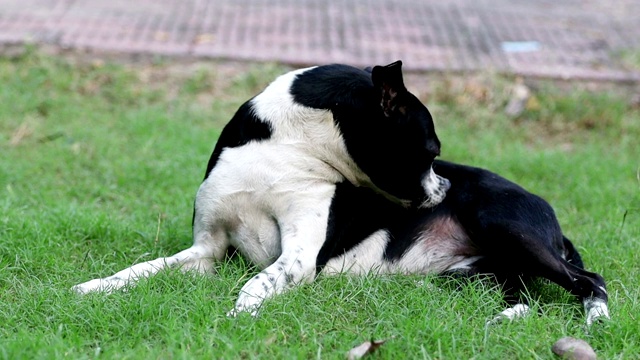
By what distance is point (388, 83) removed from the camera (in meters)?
3.64

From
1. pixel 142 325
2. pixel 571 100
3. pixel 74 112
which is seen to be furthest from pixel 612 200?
pixel 74 112

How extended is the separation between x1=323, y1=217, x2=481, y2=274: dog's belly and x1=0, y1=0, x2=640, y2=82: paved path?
3.37 meters

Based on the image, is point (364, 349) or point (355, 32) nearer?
point (364, 349)

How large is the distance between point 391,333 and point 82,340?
109 centimetres

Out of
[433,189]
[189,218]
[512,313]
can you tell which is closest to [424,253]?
[433,189]

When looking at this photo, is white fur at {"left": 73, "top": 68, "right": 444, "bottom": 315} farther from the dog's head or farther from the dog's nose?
the dog's nose

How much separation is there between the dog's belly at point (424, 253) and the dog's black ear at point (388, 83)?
598 millimetres

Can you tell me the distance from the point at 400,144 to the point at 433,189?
11.5 inches

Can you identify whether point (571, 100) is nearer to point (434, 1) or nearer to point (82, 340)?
point (434, 1)

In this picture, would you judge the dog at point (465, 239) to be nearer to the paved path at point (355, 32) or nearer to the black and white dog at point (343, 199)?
the black and white dog at point (343, 199)

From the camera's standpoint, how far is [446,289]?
3727mm

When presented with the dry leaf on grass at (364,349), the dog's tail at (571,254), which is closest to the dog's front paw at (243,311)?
the dry leaf on grass at (364,349)

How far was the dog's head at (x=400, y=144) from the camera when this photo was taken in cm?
369

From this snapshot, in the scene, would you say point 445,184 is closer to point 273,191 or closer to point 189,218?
point 273,191
